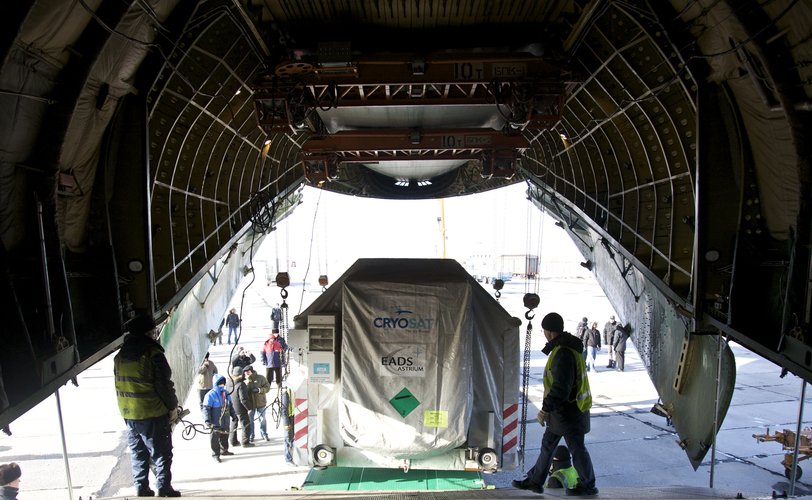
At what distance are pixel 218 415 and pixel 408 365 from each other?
4053 millimetres

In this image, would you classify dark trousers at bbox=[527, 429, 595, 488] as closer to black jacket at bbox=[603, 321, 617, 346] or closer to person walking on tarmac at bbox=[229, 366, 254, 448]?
person walking on tarmac at bbox=[229, 366, 254, 448]

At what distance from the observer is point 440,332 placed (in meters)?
4.62

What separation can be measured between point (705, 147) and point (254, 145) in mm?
6640

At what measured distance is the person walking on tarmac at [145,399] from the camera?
416 centimetres

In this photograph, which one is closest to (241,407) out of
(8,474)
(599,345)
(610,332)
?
(8,474)

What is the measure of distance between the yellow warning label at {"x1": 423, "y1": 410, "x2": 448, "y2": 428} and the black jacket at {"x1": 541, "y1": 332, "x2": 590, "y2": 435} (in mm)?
951

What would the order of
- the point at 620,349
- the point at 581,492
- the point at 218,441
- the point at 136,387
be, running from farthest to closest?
the point at 620,349 < the point at 218,441 < the point at 136,387 < the point at 581,492

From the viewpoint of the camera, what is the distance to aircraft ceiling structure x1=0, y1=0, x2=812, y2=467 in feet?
10.9

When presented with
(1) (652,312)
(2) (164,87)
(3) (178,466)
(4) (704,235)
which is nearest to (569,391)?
(4) (704,235)

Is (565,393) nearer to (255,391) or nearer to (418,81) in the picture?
(418,81)

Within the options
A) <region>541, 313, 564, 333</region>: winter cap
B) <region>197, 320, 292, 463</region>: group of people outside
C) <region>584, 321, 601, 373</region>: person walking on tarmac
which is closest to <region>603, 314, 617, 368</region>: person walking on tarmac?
<region>584, 321, 601, 373</region>: person walking on tarmac

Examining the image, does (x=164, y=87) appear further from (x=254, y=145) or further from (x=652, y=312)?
(x=652, y=312)

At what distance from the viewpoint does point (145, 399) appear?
417 cm

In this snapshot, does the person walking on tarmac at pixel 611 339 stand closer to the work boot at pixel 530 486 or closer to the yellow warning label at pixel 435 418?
the work boot at pixel 530 486
